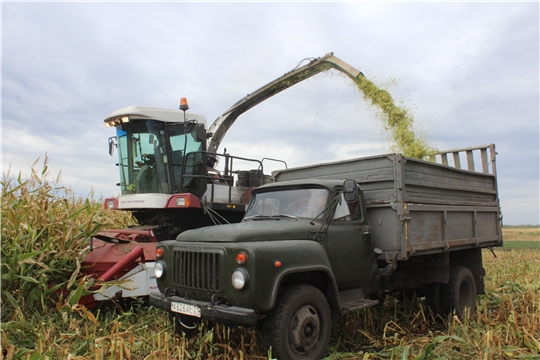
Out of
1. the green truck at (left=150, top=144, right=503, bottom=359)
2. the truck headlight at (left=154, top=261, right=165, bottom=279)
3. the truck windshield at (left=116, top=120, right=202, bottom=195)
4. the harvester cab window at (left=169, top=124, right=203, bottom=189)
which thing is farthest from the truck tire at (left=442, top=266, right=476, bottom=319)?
the truck windshield at (left=116, top=120, right=202, bottom=195)

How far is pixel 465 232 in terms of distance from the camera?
24.4 ft

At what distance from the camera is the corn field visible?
16.0 feet

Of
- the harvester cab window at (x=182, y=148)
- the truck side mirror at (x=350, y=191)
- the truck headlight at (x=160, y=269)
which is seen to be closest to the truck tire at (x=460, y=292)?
the truck side mirror at (x=350, y=191)

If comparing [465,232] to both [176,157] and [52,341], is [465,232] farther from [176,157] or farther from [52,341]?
[52,341]

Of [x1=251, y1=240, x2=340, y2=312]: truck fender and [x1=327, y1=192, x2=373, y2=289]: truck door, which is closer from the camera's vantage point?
[x1=251, y1=240, x2=340, y2=312]: truck fender

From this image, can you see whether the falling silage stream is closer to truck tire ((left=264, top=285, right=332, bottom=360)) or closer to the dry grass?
truck tire ((left=264, top=285, right=332, bottom=360))

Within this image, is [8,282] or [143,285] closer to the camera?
[8,282]

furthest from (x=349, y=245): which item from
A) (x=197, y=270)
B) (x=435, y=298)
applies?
(x=435, y=298)

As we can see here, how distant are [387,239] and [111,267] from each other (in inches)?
153

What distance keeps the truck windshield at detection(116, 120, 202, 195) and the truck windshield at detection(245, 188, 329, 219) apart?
130 inches

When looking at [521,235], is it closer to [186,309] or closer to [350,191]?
[350,191]

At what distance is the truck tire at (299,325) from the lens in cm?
454

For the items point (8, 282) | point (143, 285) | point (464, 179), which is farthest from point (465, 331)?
point (8, 282)

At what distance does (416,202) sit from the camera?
6.40 metres
